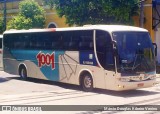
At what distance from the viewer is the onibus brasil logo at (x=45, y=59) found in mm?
17078

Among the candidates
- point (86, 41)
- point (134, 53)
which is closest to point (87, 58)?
point (86, 41)

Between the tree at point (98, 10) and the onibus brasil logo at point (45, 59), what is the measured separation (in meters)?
8.10

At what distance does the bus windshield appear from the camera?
1345 centimetres

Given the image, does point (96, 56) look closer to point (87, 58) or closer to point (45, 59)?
point (87, 58)

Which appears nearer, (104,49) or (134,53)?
(134,53)

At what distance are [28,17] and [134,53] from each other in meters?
20.9

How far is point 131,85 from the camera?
534 inches

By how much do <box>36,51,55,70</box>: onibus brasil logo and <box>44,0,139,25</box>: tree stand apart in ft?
26.6

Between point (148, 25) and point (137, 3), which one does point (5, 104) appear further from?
point (148, 25)

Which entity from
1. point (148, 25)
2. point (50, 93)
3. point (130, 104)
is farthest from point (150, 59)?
point (148, 25)

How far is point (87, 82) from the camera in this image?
14953 millimetres

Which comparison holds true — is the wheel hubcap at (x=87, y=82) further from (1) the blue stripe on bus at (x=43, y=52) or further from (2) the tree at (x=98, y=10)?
(2) the tree at (x=98, y=10)

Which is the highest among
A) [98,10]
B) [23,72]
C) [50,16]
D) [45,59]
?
[98,10]

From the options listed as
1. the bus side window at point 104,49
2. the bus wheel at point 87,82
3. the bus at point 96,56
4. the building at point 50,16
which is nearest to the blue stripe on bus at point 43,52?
the bus at point 96,56
